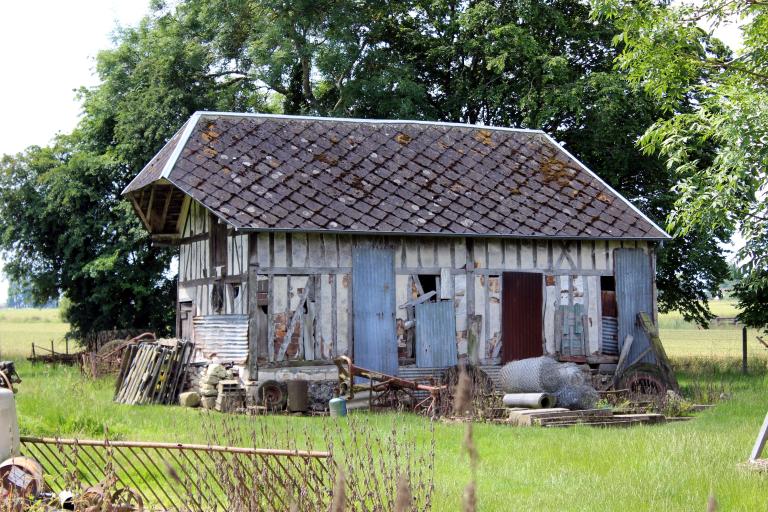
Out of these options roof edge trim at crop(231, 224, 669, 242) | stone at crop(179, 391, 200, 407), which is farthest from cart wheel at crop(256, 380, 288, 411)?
roof edge trim at crop(231, 224, 669, 242)

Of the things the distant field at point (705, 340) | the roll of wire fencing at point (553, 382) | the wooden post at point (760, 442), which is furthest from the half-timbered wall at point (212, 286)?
the distant field at point (705, 340)

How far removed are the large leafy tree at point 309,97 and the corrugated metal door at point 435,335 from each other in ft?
32.7

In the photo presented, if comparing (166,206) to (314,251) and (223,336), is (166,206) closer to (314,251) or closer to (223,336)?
(223,336)

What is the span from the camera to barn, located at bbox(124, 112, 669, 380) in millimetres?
17359

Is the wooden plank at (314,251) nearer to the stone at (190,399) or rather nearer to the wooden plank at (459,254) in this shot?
the wooden plank at (459,254)

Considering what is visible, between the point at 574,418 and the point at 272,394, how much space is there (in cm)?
534

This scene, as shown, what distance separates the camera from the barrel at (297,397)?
55.0 ft

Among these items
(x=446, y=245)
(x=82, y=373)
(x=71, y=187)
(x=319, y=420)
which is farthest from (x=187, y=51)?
(x=319, y=420)

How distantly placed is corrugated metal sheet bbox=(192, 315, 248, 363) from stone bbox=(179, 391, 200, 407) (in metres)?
0.81

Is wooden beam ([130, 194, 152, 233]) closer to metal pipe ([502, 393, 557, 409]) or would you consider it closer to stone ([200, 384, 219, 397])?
stone ([200, 384, 219, 397])

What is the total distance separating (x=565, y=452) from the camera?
37.4ft

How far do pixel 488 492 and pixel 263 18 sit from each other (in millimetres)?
23191

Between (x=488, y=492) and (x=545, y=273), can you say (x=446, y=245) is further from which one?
(x=488, y=492)

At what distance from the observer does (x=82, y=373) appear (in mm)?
23391
